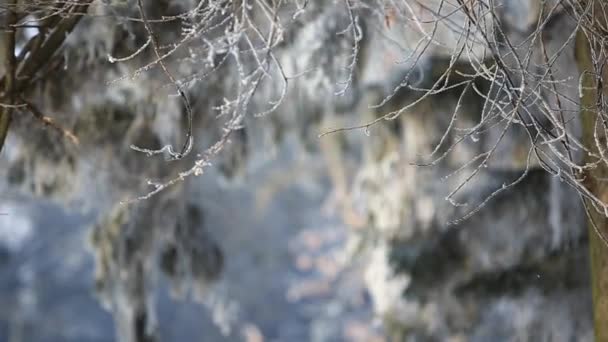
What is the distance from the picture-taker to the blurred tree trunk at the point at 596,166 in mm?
2098

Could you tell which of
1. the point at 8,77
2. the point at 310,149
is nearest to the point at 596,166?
the point at 8,77

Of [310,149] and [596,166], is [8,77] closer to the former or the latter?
[596,166]

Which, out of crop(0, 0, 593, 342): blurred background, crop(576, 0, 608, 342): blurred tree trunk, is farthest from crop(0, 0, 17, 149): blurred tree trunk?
crop(576, 0, 608, 342): blurred tree trunk

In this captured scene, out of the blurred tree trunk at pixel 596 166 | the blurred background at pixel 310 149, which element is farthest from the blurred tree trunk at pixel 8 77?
the blurred tree trunk at pixel 596 166

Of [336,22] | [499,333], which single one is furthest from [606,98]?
[499,333]

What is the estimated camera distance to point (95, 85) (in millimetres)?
3150

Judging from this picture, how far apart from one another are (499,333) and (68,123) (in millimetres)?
2439

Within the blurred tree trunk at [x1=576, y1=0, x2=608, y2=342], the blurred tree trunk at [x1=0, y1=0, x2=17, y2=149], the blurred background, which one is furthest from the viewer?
the blurred background

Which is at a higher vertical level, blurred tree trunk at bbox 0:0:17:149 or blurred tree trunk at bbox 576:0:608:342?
blurred tree trunk at bbox 0:0:17:149

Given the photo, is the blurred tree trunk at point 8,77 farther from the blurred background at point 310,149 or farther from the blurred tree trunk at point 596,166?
the blurred tree trunk at point 596,166

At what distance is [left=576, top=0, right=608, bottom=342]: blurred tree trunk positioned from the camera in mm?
2098

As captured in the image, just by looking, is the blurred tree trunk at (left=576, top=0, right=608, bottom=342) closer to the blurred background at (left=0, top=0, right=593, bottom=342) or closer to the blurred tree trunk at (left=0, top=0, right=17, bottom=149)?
the blurred background at (left=0, top=0, right=593, bottom=342)

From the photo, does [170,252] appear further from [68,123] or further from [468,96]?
[468,96]

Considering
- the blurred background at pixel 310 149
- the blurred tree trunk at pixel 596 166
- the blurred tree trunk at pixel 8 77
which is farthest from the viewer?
the blurred background at pixel 310 149
